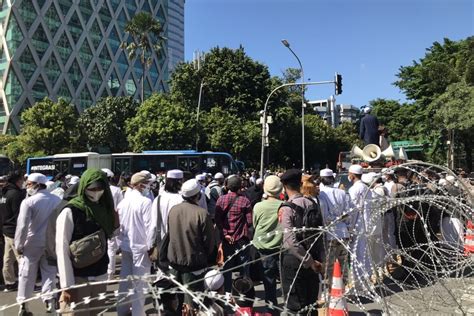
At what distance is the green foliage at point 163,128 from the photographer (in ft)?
110

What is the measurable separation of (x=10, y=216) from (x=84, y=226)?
4294mm

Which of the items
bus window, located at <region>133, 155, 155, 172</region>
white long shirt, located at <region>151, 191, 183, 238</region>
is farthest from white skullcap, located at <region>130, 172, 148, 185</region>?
bus window, located at <region>133, 155, 155, 172</region>

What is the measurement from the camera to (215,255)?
15.6 feet

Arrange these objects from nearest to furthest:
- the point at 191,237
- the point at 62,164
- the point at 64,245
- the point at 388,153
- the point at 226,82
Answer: the point at 64,245
the point at 191,237
the point at 388,153
the point at 62,164
the point at 226,82

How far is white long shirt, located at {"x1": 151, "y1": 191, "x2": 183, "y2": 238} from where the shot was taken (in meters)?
5.62

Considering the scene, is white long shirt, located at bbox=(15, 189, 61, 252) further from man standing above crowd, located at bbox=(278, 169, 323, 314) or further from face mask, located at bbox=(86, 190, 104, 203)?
man standing above crowd, located at bbox=(278, 169, 323, 314)

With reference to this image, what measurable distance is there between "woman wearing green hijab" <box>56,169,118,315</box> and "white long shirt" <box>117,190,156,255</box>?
114 centimetres

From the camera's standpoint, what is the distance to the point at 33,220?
589 centimetres

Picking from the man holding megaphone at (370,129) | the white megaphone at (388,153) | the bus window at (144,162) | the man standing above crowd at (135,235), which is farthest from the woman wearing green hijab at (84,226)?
the bus window at (144,162)

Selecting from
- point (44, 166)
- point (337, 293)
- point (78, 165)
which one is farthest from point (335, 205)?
point (44, 166)

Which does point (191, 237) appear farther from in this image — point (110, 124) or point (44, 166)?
point (110, 124)

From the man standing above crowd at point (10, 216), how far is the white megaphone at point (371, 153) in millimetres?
6204

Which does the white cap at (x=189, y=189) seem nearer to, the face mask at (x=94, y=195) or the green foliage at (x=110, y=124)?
the face mask at (x=94, y=195)

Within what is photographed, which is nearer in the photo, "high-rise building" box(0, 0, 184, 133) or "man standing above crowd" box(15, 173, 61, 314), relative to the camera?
"man standing above crowd" box(15, 173, 61, 314)
